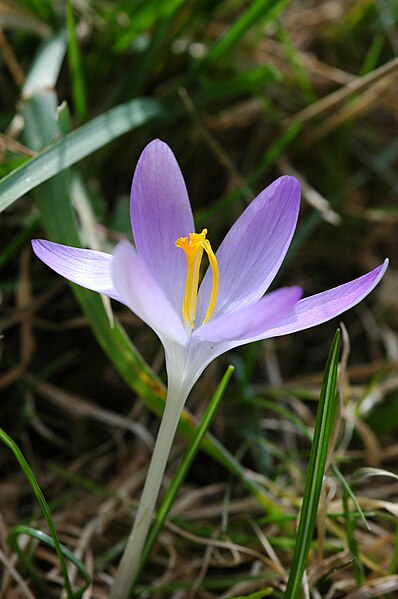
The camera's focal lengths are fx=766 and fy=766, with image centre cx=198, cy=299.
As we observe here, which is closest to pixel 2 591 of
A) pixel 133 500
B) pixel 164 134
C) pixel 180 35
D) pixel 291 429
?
pixel 133 500

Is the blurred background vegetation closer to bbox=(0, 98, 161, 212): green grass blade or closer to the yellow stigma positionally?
bbox=(0, 98, 161, 212): green grass blade

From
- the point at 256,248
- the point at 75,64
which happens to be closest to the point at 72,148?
the point at 75,64

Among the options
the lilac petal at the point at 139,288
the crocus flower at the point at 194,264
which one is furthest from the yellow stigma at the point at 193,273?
the lilac petal at the point at 139,288

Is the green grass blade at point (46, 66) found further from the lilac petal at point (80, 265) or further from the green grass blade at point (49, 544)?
the green grass blade at point (49, 544)

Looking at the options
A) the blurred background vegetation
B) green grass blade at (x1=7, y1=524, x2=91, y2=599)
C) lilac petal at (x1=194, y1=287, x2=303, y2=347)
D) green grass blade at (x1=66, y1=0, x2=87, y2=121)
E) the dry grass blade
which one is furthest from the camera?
the dry grass blade

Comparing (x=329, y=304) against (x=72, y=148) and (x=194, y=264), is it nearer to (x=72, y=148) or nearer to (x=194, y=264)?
(x=194, y=264)

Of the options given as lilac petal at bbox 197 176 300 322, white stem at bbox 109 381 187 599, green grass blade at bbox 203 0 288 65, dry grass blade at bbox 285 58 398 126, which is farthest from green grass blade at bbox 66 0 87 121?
white stem at bbox 109 381 187 599
